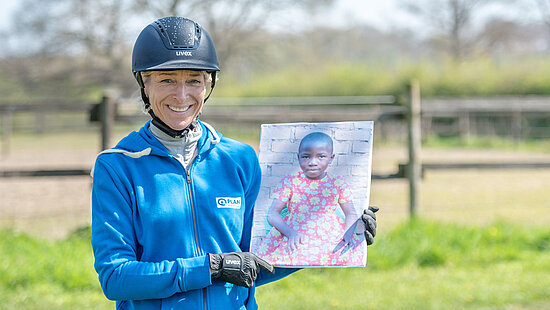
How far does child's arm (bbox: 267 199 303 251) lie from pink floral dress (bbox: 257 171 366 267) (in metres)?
0.01

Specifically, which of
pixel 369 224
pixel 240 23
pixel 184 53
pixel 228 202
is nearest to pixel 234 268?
pixel 228 202

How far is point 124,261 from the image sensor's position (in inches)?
62.1

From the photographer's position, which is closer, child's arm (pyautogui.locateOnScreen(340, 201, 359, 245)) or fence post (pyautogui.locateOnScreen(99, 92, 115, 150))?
child's arm (pyautogui.locateOnScreen(340, 201, 359, 245))

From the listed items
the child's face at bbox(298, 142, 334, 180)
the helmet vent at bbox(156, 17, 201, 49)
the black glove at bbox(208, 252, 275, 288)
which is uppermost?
the helmet vent at bbox(156, 17, 201, 49)

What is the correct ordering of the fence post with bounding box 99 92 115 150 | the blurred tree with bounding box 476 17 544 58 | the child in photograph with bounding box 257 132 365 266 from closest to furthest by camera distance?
the child in photograph with bounding box 257 132 365 266, the fence post with bounding box 99 92 115 150, the blurred tree with bounding box 476 17 544 58

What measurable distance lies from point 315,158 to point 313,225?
0.22m

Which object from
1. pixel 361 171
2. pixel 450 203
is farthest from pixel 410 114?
pixel 361 171

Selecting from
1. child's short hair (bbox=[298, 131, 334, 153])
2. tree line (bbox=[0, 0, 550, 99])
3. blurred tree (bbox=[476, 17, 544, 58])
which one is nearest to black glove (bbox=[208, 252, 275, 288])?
child's short hair (bbox=[298, 131, 334, 153])

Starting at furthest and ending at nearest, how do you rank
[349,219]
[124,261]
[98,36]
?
[98,36] → [349,219] → [124,261]

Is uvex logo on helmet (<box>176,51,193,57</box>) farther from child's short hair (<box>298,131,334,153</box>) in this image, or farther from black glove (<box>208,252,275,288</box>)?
black glove (<box>208,252,275,288</box>)

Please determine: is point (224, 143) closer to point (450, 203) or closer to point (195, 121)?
point (195, 121)

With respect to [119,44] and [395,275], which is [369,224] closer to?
[395,275]

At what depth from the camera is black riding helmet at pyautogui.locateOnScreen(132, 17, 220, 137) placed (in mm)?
1696

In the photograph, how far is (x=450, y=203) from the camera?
30.3ft
